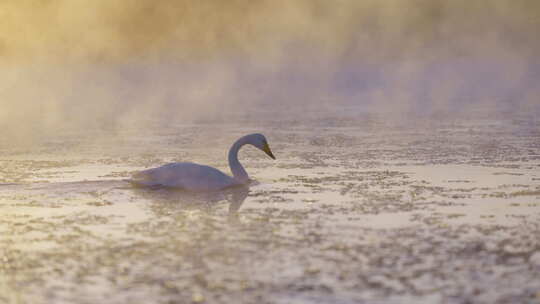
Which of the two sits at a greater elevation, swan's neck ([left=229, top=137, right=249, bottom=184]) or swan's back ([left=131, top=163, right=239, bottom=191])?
swan's neck ([left=229, top=137, right=249, bottom=184])

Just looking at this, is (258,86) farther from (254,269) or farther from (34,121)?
(254,269)

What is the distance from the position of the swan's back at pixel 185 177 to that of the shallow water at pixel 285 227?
15 cm

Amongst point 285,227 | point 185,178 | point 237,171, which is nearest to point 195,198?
point 185,178

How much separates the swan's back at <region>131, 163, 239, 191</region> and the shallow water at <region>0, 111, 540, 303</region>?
15 cm

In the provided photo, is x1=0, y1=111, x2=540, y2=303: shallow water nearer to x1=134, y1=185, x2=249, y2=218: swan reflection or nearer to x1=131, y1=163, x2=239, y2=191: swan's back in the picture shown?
x1=134, y1=185, x2=249, y2=218: swan reflection

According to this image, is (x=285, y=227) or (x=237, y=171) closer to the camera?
(x=285, y=227)

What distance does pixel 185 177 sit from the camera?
1114 centimetres

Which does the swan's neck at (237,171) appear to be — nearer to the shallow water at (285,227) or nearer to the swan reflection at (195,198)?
the swan reflection at (195,198)

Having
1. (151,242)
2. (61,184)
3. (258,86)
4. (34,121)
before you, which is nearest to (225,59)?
(258,86)

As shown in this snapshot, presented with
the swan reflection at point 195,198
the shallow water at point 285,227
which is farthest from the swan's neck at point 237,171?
the shallow water at point 285,227

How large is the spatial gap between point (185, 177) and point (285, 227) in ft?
7.89

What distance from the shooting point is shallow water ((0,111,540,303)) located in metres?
7.00

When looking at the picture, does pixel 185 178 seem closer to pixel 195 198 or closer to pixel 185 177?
pixel 185 177

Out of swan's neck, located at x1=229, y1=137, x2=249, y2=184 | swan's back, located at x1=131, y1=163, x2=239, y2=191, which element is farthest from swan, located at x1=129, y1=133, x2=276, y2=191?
swan's neck, located at x1=229, y1=137, x2=249, y2=184
